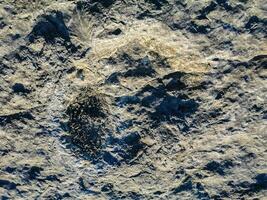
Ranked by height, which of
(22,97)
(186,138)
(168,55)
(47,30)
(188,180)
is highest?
(47,30)

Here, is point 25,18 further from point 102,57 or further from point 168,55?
point 168,55

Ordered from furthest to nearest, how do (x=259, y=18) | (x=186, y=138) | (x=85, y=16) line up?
(x=186, y=138)
(x=85, y=16)
(x=259, y=18)

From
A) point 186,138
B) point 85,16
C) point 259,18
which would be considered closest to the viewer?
point 259,18

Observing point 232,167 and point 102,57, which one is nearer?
point 102,57

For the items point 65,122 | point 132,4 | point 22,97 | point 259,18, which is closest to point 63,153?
point 65,122

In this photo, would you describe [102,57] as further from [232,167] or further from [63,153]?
[232,167]

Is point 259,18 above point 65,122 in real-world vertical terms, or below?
above

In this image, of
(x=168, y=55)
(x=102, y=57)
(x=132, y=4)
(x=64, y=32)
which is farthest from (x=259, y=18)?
(x=64, y=32)
